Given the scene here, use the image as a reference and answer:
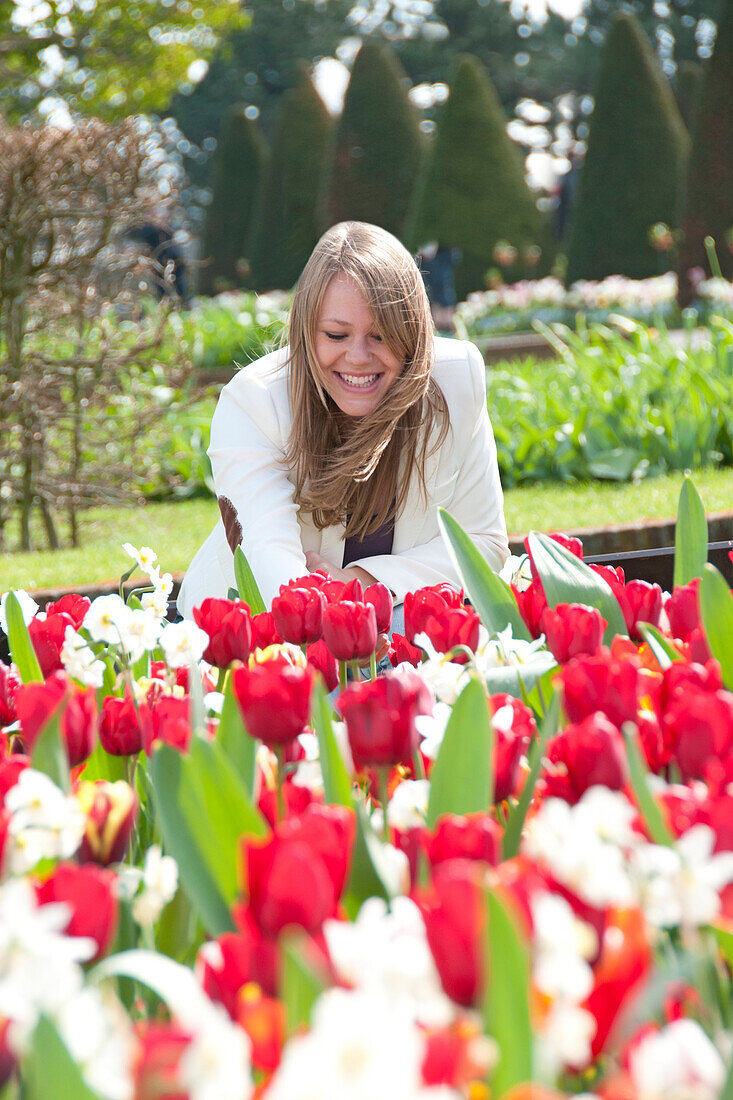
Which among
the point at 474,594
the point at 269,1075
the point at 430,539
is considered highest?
the point at 269,1075

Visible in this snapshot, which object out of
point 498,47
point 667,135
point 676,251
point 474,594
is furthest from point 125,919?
point 498,47

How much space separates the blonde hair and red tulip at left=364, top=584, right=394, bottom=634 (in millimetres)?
1060

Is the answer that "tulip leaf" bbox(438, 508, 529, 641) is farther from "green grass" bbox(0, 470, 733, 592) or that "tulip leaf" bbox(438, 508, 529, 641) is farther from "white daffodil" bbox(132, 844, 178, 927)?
"green grass" bbox(0, 470, 733, 592)

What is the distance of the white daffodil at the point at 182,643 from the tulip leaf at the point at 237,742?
159mm

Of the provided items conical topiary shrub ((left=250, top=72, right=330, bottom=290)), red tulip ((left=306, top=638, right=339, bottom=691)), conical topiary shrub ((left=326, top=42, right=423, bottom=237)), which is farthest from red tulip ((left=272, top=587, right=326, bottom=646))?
conical topiary shrub ((left=250, top=72, right=330, bottom=290))

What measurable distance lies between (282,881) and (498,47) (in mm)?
37414

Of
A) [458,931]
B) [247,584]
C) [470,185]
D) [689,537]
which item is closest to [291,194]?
[470,185]

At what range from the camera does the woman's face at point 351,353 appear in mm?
2496

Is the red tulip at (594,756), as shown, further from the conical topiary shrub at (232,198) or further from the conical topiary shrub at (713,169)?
the conical topiary shrub at (232,198)

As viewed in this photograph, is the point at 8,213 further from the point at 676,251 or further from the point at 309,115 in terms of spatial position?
the point at 309,115

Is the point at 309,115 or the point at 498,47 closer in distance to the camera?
the point at 309,115

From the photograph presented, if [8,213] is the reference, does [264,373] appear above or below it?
below

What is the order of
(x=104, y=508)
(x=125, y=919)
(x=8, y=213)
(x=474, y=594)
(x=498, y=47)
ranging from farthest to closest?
(x=498, y=47)
(x=104, y=508)
(x=8, y=213)
(x=474, y=594)
(x=125, y=919)

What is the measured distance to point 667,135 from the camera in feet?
53.8
